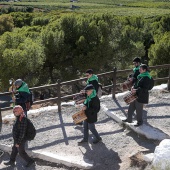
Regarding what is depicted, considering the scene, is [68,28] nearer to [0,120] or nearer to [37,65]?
[37,65]

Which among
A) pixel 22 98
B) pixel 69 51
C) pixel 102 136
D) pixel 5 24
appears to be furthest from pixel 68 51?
pixel 5 24

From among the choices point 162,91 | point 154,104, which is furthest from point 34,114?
point 162,91

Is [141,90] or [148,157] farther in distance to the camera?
[141,90]

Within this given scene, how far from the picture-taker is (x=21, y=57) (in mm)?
22219

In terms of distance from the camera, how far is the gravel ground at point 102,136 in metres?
6.95

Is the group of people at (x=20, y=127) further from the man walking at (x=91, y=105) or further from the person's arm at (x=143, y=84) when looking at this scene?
the person's arm at (x=143, y=84)

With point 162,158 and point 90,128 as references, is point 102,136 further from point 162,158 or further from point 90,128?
point 162,158

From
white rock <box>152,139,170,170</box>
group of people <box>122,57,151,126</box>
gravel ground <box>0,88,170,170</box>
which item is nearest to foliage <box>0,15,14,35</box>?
gravel ground <box>0,88,170,170</box>

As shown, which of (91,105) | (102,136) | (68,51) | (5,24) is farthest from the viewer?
(5,24)

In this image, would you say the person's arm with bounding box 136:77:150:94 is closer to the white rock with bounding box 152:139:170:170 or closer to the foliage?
the white rock with bounding box 152:139:170:170

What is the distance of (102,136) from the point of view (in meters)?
8.00

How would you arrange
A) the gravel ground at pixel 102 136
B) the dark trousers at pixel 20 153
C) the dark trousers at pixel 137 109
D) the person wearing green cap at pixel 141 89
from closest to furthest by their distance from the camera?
the dark trousers at pixel 20 153 < the gravel ground at pixel 102 136 < the person wearing green cap at pixel 141 89 < the dark trousers at pixel 137 109

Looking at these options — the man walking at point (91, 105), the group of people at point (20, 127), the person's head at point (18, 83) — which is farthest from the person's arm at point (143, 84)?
the person's head at point (18, 83)

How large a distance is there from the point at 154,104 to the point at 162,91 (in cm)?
122
